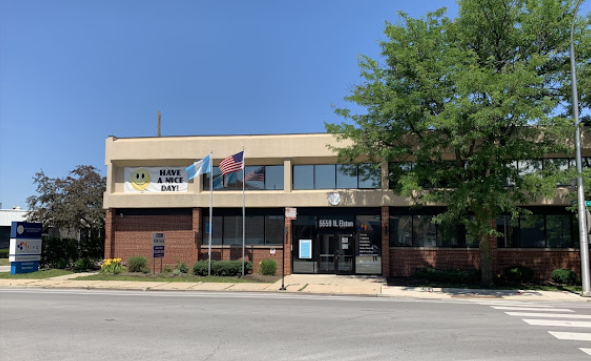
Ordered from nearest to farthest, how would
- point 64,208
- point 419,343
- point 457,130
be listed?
point 419,343 < point 457,130 < point 64,208

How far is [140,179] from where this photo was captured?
85.0ft

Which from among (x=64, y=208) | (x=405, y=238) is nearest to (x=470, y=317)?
(x=405, y=238)

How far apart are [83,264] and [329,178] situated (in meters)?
14.4

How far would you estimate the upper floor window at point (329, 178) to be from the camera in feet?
77.9

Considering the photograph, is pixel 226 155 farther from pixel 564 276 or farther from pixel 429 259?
pixel 564 276

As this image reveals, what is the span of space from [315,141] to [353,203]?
147 inches

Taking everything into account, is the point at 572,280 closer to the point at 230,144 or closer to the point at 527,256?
the point at 527,256

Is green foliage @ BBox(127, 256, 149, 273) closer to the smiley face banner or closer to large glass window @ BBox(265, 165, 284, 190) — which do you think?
the smiley face banner

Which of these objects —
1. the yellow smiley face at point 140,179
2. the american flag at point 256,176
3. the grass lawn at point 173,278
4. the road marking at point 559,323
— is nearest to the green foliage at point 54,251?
the yellow smiley face at point 140,179

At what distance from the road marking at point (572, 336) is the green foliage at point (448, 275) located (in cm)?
1113

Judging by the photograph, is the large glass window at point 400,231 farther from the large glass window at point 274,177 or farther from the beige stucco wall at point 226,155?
the large glass window at point 274,177

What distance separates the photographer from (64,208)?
28.0 metres

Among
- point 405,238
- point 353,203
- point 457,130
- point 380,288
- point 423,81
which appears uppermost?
point 423,81

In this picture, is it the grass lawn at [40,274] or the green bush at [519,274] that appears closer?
the green bush at [519,274]
